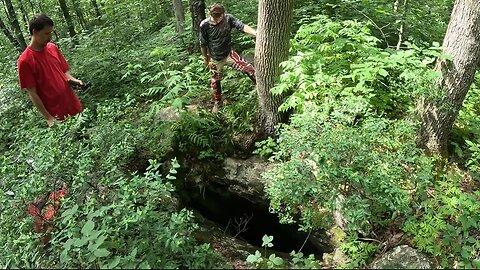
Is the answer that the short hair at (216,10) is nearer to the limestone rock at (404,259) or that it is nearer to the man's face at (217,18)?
the man's face at (217,18)

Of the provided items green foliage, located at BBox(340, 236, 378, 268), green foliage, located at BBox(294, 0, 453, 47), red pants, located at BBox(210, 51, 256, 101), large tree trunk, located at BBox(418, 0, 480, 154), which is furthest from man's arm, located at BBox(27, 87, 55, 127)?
large tree trunk, located at BBox(418, 0, 480, 154)

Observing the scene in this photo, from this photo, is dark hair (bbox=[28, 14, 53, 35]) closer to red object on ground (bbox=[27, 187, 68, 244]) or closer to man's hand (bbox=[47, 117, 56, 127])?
man's hand (bbox=[47, 117, 56, 127])

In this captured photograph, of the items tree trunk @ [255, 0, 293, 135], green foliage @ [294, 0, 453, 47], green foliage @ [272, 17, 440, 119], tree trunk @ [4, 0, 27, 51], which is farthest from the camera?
tree trunk @ [4, 0, 27, 51]

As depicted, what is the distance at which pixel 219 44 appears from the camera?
20.5 ft

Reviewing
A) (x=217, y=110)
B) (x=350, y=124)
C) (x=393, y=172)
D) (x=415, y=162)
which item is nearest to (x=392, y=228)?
(x=393, y=172)

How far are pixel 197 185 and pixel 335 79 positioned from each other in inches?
106

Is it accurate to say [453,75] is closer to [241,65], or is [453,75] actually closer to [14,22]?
[241,65]

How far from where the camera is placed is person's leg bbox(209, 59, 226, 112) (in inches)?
251

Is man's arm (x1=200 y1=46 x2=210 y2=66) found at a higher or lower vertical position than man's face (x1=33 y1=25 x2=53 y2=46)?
lower

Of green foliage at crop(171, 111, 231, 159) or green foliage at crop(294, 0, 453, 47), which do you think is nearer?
green foliage at crop(171, 111, 231, 159)

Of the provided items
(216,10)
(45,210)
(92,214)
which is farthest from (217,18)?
(92,214)

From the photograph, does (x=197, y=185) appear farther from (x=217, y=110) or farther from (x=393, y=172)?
(x=393, y=172)

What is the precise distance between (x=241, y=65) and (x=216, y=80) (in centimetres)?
50

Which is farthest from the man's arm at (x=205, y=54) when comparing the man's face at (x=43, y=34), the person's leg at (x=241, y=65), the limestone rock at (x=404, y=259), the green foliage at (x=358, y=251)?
the limestone rock at (x=404, y=259)
